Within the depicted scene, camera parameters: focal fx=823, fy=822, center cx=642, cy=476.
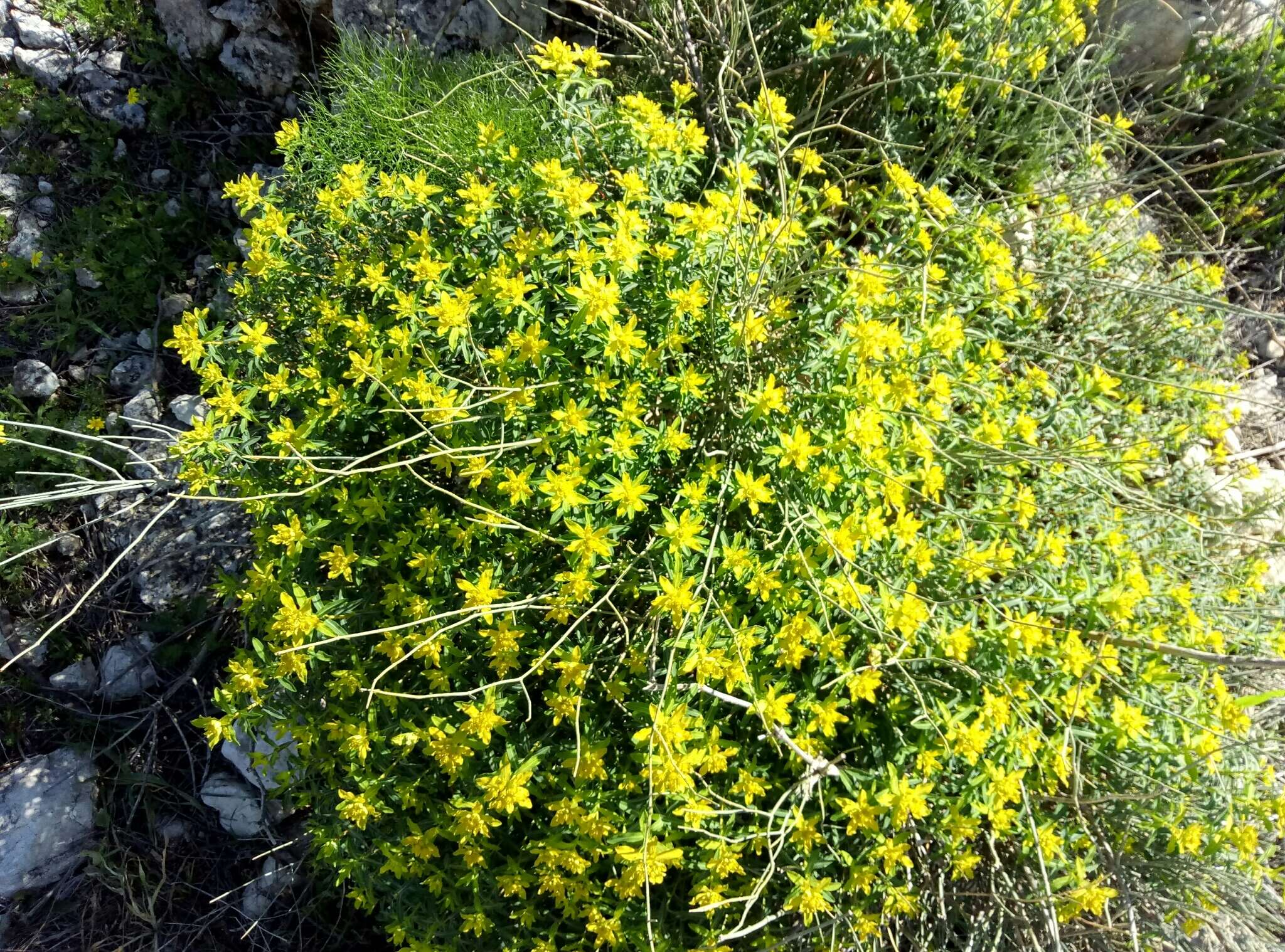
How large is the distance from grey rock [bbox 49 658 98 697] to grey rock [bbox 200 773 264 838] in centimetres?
62

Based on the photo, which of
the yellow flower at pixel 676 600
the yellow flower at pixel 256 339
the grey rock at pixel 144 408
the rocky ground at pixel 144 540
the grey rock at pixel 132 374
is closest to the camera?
the yellow flower at pixel 676 600

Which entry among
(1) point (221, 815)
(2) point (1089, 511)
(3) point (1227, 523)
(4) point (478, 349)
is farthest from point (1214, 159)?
(1) point (221, 815)

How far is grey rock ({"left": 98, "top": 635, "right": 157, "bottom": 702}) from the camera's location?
3.01 meters

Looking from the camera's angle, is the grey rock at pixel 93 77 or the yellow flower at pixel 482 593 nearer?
the yellow flower at pixel 482 593

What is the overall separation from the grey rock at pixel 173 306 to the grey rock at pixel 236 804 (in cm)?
193

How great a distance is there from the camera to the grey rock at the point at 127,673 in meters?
3.01

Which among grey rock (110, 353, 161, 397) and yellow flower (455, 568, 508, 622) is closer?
yellow flower (455, 568, 508, 622)

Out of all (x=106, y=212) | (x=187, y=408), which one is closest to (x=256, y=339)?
(x=187, y=408)

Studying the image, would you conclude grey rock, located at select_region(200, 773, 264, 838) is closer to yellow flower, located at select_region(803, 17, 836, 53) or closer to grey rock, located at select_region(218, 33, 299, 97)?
grey rock, located at select_region(218, 33, 299, 97)

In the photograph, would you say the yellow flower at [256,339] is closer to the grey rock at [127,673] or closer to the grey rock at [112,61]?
the grey rock at [127,673]

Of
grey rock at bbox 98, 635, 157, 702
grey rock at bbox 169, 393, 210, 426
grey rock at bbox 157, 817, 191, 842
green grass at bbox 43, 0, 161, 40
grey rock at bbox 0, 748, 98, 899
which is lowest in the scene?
grey rock at bbox 0, 748, 98, 899

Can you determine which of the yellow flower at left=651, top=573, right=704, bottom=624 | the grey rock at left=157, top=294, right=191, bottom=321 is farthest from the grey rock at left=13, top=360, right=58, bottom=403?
the yellow flower at left=651, top=573, right=704, bottom=624

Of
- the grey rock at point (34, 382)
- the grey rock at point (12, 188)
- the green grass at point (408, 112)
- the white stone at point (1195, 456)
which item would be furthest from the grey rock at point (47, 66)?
the white stone at point (1195, 456)

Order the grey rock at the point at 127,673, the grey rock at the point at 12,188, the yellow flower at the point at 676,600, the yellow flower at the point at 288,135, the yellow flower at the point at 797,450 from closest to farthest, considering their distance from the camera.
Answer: the yellow flower at the point at 676,600, the yellow flower at the point at 797,450, the yellow flower at the point at 288,135, the grey rock at the point at 127,673, the grey rock at the point at 12,188
